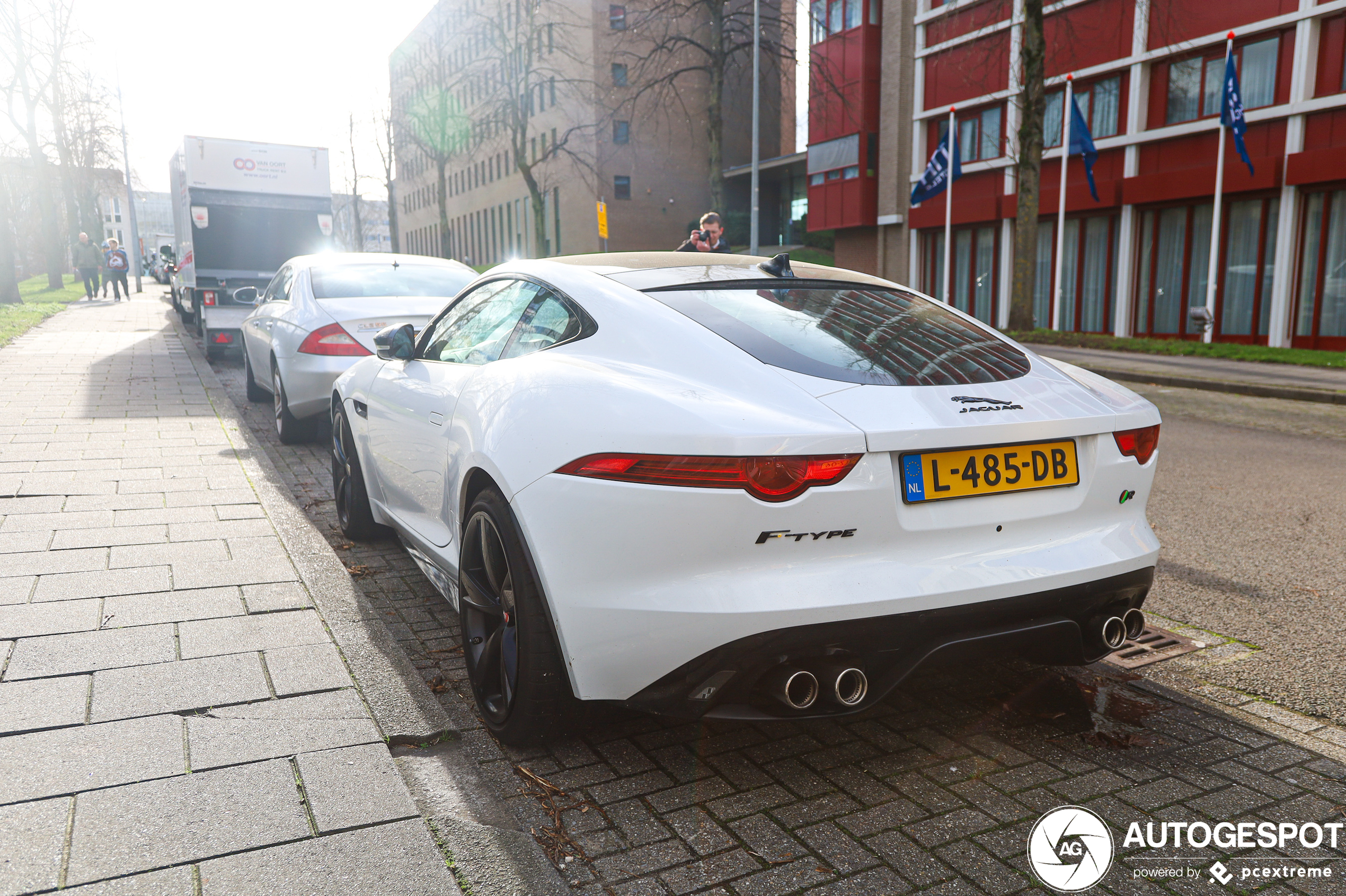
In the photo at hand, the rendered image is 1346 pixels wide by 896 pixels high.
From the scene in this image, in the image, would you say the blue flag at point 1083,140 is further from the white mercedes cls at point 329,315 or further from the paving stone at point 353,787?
the paving stone at point 353,787

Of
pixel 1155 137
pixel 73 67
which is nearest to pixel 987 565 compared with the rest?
pixel 1155 137

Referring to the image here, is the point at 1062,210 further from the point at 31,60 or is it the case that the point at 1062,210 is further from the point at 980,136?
the point at 31,60

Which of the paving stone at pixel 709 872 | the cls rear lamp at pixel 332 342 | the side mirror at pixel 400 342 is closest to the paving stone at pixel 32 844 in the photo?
the paving stone at pixel 709 872

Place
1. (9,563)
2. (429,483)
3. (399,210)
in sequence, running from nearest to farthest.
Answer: (429,483), (9,563), (399,210)

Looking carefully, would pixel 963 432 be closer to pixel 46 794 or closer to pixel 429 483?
pixel 429 483

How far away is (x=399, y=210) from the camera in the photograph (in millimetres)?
99562

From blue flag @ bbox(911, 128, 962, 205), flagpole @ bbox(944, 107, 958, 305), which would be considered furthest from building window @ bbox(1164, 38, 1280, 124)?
flagpole @ bbox(944, 107, 958, 305)

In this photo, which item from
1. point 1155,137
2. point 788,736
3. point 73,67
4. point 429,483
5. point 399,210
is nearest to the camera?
point 788,736

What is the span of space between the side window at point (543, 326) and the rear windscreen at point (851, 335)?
30 cm

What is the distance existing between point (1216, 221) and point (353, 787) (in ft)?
70.7

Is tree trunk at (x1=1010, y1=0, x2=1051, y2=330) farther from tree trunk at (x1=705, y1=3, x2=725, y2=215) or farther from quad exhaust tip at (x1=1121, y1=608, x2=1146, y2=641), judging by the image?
quad exhaust tip at (x1=1121, y1=608, x2=1146, y2=641)

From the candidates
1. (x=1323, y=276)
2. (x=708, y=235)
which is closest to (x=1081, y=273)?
(x=1323, y=276)

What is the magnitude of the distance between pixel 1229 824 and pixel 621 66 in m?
53.0

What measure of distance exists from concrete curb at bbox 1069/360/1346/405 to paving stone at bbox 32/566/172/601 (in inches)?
372
